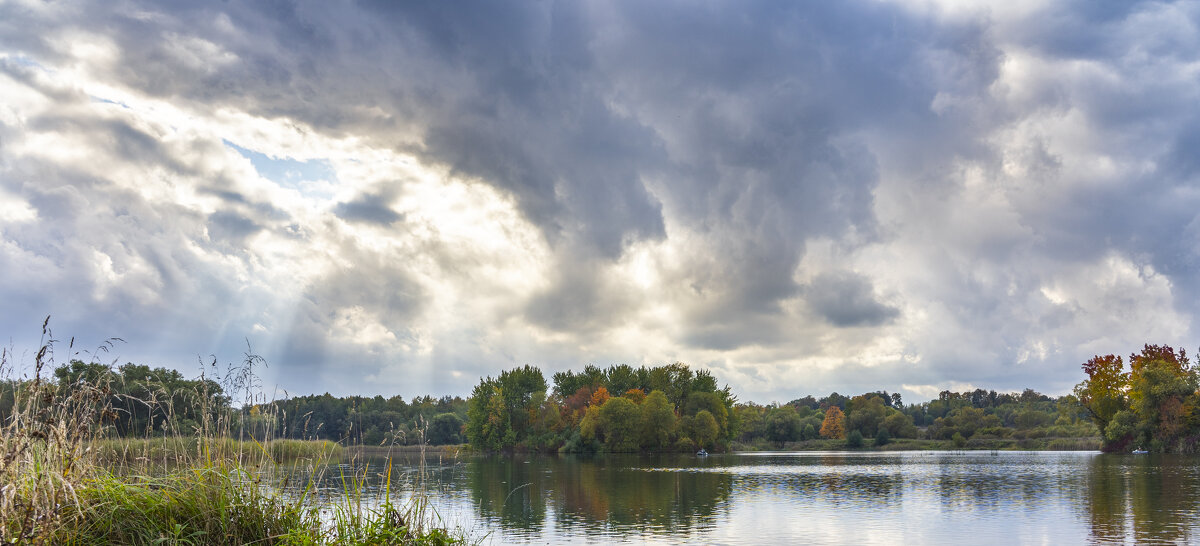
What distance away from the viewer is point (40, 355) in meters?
6.88

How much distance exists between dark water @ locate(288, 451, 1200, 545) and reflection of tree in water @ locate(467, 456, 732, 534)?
0.07m

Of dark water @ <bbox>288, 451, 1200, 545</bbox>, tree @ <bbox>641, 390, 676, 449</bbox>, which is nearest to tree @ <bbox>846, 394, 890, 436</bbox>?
tree @ <bbox>641, 390, 676, 449</bbox>

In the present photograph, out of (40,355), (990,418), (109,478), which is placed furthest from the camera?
(990,418)

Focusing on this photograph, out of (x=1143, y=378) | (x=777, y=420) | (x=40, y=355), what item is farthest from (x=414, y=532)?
(x=777, y=420)

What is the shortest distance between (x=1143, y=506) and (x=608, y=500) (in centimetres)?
2084

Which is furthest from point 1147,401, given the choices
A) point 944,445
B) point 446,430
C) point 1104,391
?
point 446,430

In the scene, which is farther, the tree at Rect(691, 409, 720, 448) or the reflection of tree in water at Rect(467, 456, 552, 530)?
the tree at Rect(691, 409, 720, 448)

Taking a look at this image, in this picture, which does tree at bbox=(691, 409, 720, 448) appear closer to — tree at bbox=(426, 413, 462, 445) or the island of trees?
the island of trees

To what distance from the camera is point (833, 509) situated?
31.0 m

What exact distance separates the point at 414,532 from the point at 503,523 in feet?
55.4

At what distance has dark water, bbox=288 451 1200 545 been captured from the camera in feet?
76.4

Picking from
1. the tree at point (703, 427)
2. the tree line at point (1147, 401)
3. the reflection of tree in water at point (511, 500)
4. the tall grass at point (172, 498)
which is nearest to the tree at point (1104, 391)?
the tree line at point (1147, 401)

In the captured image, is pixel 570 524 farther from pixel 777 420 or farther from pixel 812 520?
pixel 777 420

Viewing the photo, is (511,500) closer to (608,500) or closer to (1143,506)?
(608,500)
